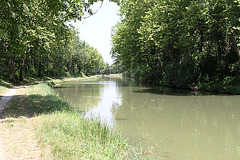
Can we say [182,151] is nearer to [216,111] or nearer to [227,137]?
[227,137]

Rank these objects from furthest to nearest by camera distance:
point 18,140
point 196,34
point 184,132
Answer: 1. point 196,34
2. point 184,132
3. point 18,140

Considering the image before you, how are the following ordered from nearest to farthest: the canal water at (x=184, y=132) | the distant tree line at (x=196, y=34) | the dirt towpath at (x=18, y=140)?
1. the dirt towpath at (x=18, y=140)
2. the canal water at (x=184, y=132)
3. the distant tree line at (x=196, y=34)

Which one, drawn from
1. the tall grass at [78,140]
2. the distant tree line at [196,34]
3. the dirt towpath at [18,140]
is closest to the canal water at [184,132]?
the tall grass at [78,140]

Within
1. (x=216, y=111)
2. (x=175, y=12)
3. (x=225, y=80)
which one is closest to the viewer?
(x=216, y=111)

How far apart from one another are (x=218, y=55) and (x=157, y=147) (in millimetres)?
21624

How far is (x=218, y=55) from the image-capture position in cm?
2506

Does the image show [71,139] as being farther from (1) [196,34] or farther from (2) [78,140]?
(1) [196,34]

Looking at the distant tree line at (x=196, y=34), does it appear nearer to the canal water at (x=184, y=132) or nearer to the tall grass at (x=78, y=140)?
the canal water at (x=184, y=132)

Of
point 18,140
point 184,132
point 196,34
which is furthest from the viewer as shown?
point 196,34

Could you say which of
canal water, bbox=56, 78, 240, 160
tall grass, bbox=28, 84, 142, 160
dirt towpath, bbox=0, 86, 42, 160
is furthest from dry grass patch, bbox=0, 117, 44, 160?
canal water, bbox=56, 78, 240, 160

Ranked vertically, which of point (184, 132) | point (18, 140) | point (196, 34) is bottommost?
point (184, 132)

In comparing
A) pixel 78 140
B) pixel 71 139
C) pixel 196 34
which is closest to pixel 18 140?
pixel 71 139

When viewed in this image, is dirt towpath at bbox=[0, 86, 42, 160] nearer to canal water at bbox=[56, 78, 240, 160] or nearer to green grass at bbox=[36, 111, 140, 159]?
green grass at bbox=[36, 111, 140, 159]

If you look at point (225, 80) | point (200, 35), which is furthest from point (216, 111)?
point (200, 35)
